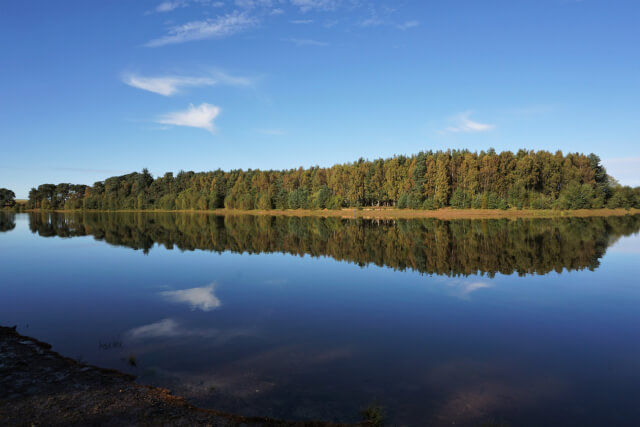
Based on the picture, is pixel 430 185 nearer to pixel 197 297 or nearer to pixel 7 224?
pixel 197 297

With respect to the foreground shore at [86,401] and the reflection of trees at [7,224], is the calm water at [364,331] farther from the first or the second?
the reflection of trees at [7,224]

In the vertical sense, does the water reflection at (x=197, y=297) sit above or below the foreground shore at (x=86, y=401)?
below

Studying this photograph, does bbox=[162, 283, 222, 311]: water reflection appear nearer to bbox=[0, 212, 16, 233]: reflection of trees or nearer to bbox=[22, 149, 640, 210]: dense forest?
bbox=[0, 212, 16, 233]: reflection of trees

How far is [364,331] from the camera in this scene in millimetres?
11453

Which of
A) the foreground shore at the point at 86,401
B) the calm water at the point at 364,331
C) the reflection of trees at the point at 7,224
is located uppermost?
the reflection of trees at the point at 7,224

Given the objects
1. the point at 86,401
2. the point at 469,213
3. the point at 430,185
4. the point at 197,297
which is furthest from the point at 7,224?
the point at 469,213

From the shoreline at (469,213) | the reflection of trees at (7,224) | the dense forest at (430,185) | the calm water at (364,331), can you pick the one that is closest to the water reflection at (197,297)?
the calm water at (364,331)

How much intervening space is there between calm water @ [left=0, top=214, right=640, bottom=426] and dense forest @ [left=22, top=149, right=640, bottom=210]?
7392 cm

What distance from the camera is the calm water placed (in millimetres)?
7281

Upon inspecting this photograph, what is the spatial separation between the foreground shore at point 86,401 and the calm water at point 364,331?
48 centimetres

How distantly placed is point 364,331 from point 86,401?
7.53 metres

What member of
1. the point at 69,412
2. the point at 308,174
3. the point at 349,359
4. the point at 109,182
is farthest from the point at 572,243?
the point at 109,182

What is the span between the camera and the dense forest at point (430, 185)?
93.1 metres

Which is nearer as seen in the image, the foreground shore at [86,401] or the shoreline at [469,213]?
the foreground shore at [86,401]
